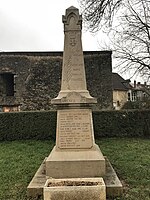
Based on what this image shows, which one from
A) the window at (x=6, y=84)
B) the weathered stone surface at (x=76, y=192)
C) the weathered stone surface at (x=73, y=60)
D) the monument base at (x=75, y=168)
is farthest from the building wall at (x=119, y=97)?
the weathered stone surface at (x=76, y=192)

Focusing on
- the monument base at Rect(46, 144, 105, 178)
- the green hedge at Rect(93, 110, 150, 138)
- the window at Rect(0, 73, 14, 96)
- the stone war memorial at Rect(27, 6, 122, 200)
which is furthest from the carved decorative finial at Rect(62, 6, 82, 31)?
the window at Rect(0, 73, 14, 96)

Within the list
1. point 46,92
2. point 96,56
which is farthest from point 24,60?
point 96,56

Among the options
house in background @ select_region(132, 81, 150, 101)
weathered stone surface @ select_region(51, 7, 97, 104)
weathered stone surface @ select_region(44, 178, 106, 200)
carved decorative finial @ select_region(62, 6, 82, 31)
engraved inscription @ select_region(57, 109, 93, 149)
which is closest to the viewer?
weathered stone surface @ select_region(44, 178, 106, 200)

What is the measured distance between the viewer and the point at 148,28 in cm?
1528

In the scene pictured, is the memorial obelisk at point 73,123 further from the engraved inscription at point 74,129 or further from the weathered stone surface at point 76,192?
the weathered stone surface at point 76,192

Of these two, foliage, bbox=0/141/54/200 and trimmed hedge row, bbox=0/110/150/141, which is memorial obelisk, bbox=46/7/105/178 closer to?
foliage, bbox=0/141/54/200

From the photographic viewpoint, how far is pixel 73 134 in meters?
5.49

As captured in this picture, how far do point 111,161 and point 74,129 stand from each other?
8.40 ft

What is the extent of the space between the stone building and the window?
0.26ft

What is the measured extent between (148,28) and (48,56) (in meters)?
7.64

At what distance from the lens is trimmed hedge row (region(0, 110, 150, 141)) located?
12.6 m

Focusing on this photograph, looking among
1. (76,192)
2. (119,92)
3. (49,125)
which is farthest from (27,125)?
(119,92)

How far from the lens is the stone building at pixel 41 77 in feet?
59.4

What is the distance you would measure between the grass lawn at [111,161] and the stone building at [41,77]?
254 inches
